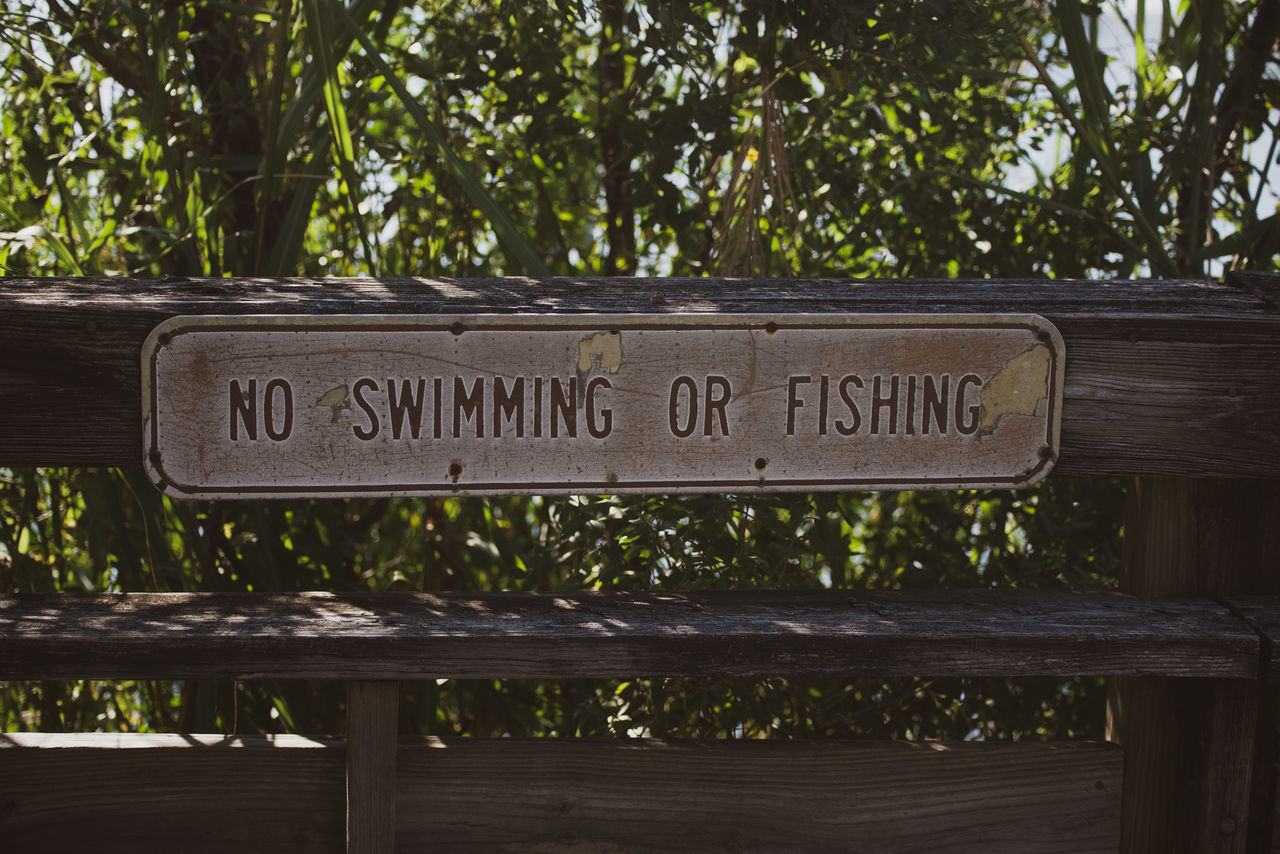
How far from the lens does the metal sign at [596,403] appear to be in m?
1.12

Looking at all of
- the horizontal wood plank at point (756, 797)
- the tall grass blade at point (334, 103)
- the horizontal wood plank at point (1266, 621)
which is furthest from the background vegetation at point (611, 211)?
the horizontal wood plank at point (1266, 621)

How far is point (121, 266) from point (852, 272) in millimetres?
1514

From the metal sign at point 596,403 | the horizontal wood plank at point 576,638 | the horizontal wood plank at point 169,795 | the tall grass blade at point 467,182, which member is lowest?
the horizontal wood plank at point 169,795

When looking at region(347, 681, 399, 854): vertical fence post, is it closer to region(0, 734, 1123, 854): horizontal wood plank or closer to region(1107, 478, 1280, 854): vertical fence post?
region(0, 734, 1123, 854): horizontal wood plank

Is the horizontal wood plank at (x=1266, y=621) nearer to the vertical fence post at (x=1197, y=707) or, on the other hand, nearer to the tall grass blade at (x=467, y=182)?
the vertical fence post at (x=1197, y=707)

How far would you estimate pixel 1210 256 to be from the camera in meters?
1.78

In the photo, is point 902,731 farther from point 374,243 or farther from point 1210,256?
point 374,243

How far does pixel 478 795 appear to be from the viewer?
127cm

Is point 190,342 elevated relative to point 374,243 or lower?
lower

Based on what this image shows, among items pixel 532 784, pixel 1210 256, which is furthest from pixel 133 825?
pixel 1210 256

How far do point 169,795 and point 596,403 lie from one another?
2.39 feet

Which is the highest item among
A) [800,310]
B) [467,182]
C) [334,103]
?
[334,103]

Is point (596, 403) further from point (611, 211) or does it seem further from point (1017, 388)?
point (611, 211)

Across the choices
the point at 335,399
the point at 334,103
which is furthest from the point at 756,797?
the point at 334,103
